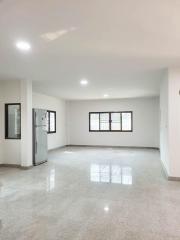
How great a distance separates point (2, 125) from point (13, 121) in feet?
1.13

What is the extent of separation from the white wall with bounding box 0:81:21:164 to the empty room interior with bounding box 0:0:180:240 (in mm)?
31

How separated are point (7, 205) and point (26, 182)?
1323mm

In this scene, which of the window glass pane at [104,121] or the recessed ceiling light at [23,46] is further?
the window glass pane at [104,121]

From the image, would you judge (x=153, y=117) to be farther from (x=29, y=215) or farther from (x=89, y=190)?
(x=29, y=215)

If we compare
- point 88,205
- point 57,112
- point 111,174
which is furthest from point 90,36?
A: point 57,112

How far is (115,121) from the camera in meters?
→ 11.1

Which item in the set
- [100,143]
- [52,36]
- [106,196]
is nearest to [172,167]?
[106,196]

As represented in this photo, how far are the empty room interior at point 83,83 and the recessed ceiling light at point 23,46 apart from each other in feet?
0.05

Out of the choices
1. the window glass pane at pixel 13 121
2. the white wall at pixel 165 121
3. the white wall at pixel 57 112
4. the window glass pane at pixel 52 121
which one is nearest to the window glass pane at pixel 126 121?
the white wall at pixel 57 112

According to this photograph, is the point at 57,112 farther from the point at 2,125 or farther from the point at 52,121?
the point at 2,125

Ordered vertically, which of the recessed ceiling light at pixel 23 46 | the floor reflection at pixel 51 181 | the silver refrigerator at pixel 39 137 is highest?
the recessed ceiling light at pixel 23 46

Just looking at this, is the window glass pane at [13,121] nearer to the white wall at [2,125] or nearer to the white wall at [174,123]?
the white wall at [2,125]

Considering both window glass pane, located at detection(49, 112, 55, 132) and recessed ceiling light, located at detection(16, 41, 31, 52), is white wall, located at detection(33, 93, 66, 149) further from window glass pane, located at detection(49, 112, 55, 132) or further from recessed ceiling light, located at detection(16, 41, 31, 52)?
recessed ceiling light, located at detection(16, 41, 31, 52)

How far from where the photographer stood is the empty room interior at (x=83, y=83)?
2.52 metres
